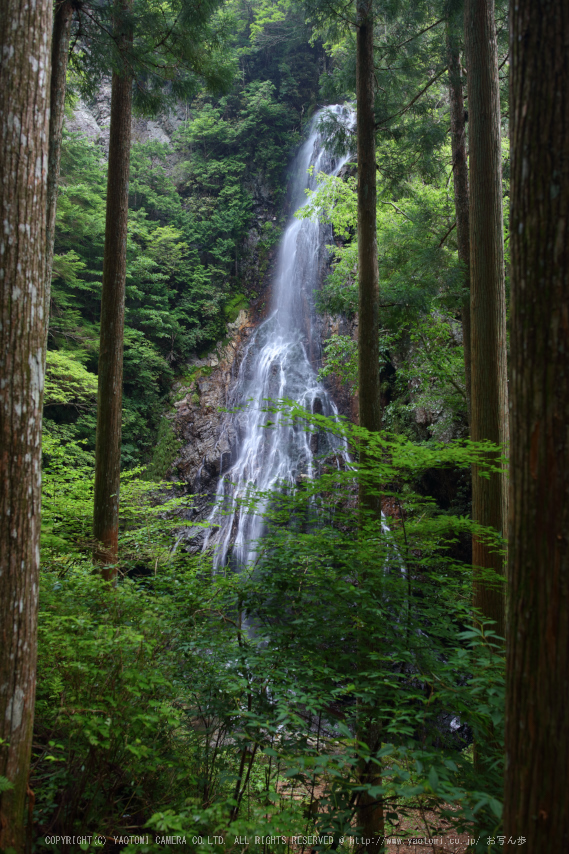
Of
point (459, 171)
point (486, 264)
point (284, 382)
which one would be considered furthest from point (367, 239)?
point (284, 382)

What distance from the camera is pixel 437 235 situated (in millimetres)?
8312

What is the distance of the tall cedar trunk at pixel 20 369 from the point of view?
2.02 meters

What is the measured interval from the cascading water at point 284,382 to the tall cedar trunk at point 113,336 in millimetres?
5556

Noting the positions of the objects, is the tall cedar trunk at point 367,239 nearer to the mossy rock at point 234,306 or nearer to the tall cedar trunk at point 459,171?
the tall cedar trunk at point 459,171

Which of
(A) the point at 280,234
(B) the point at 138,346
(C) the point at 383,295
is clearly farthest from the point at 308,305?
(C) the point at 383,295

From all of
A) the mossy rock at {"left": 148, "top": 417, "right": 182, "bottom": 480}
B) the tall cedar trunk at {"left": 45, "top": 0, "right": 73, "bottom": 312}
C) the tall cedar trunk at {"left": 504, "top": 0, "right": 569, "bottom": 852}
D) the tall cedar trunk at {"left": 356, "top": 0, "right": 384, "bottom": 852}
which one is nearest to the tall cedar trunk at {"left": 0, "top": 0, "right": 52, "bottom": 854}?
the tall cedar trunk at {"left": 504, "top": 0, "right": 569, "bottom": 852}

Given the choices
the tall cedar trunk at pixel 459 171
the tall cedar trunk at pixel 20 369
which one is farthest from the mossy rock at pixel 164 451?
the tall cedar trunk at pixel 20 369

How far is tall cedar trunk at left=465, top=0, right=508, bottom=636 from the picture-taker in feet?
14.1

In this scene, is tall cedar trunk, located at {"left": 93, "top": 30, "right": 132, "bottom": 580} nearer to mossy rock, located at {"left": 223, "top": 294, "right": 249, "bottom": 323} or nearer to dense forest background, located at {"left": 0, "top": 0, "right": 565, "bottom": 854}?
dense forest background, located at {"left": 0, "top": 0, "right": 565, "bottom": 854}

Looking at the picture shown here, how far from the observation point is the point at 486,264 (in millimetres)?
4504

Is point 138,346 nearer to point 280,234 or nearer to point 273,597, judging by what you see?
point 280,234

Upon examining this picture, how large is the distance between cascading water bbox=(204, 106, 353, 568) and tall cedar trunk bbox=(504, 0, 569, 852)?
9.37 meters

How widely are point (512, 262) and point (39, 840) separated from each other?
123 inches

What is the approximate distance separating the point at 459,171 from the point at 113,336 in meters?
6.16
